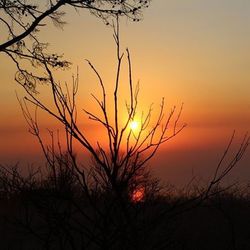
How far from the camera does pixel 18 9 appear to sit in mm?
11336

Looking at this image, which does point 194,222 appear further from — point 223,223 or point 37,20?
point 37,20

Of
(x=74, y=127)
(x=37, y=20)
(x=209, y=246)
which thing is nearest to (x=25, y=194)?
(x=74, y=127)

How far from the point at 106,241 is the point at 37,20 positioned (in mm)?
8690

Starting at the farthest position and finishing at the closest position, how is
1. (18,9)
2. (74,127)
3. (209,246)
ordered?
(209,246) → (18,9) → (74,127)

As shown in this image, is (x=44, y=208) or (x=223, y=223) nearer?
(x=44, y=208)

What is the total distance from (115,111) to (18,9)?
8.59m

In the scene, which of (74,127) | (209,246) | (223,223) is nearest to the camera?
(74,127)

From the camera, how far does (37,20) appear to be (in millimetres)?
11344

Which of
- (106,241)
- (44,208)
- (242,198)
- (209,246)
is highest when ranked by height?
(242,198)

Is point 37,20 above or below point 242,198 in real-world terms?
below

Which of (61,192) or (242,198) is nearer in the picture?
(61,192)

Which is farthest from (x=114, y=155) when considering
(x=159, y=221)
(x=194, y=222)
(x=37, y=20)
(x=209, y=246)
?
(x=194, y=222)

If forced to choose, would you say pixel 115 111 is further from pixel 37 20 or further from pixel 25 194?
pixel 37 20

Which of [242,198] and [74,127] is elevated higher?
[242,198]
